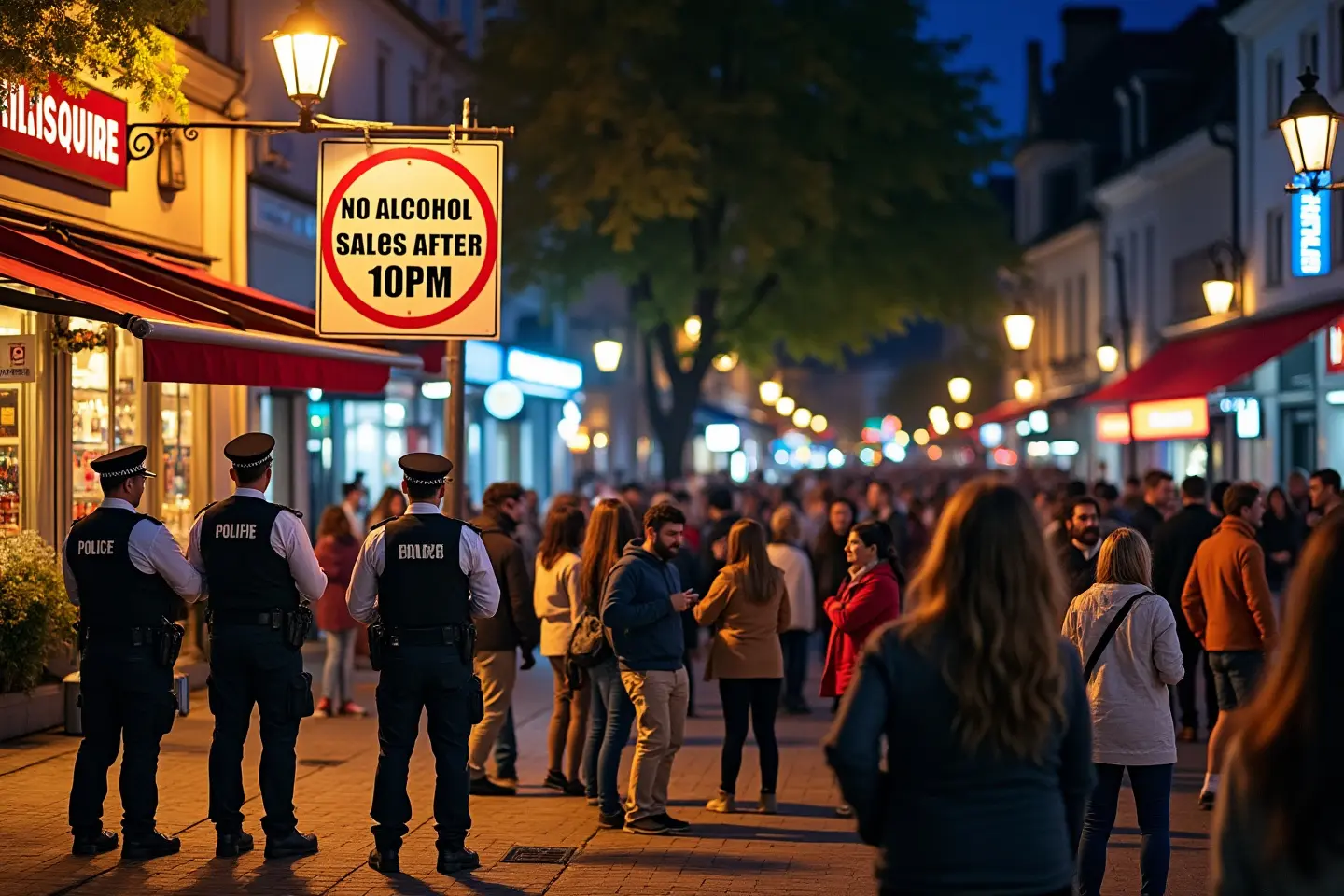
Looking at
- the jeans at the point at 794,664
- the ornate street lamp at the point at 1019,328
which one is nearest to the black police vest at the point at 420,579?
the jeans at the point at 794,664

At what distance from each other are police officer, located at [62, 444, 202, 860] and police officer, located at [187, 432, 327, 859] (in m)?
0.21

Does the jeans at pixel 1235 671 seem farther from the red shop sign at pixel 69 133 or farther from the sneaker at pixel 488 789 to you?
the red shop sign at pixel 69 133

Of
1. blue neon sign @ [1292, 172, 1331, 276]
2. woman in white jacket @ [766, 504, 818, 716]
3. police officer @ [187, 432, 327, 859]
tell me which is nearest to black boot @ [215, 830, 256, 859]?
police officer @ [187, 432, 327, 859]

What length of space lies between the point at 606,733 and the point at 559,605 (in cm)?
130

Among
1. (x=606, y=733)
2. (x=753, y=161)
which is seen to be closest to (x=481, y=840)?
(x=606, y=733)

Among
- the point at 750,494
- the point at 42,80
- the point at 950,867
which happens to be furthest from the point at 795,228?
the point at 950,867

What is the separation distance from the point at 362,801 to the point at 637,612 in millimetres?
2153

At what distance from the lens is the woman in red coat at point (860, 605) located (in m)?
10.5

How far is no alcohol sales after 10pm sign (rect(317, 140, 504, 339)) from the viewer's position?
9375 millimetres

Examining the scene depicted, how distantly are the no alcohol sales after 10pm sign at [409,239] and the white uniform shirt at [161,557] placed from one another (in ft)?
4.52

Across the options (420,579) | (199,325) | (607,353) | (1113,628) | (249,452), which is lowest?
(1113,628)

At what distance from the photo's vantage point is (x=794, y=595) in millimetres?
15109

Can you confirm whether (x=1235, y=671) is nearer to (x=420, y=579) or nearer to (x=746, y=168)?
(x=420, y=579)

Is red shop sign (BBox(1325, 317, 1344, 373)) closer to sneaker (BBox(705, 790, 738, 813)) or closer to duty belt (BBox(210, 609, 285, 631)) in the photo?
sneaker (BBox(705, 790, 738, 813))
